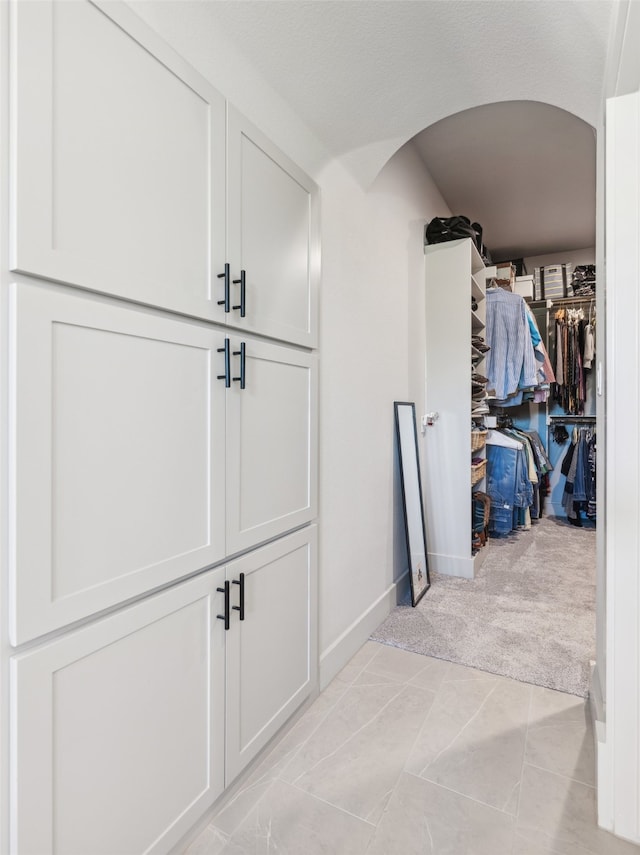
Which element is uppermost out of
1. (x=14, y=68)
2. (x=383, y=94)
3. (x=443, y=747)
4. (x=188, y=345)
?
(x=383, y=94)

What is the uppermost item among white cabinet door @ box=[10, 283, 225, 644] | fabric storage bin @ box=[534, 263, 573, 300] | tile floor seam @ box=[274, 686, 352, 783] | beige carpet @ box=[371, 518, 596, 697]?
fabric storage bin @ box=[534, 263, 573, 300]

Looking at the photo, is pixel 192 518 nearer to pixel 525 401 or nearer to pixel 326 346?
pixel 326 346

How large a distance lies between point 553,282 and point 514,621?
3834mm

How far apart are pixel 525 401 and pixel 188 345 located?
4.56 m

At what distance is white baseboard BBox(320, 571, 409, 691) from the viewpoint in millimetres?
2004

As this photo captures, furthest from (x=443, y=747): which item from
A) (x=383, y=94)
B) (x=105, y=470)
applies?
(x=383, y=94)

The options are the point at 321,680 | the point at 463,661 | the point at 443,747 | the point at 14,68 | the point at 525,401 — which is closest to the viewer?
the point at 14,68

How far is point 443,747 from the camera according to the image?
1.64m

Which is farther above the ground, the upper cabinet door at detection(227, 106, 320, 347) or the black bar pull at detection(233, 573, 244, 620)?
the upper cabinet door at detection(227, 106, 320, 347)

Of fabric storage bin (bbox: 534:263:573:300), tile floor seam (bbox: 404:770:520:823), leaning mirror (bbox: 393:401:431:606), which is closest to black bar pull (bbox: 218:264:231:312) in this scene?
tile floor seam (bbox: 404:770:520:823)

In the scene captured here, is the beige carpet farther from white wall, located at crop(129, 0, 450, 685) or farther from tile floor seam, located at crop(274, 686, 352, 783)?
tile floor seam, located at crop(274, 686, 352, 783)

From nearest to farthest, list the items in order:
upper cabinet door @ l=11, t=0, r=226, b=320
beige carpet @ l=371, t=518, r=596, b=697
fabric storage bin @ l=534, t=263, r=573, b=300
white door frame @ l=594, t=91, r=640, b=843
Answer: upper cabinet door @ l=11, t=0, r=226, b=320
white door frame @ l=594, t=91, r=640, b=843
beige carpet @ l=371, t=518, r=596, b=697
fabric storage bin @ l=534, t=263, r=573, b=300

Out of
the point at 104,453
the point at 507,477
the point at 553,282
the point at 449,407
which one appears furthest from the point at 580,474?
the point at 104,453

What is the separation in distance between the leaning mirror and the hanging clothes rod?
9.47 feet
